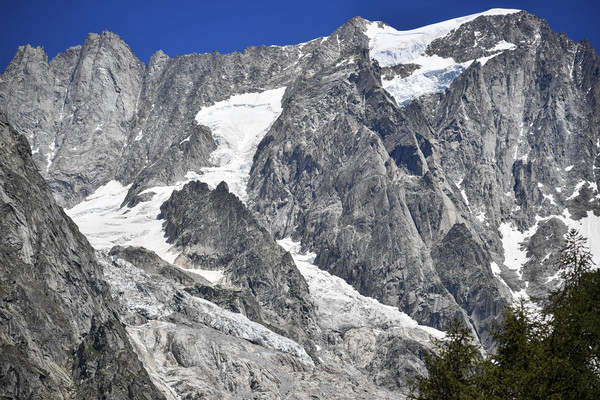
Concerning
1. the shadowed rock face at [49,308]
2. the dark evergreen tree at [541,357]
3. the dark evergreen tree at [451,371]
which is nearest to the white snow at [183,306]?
the shadowed rock face at [49,308]

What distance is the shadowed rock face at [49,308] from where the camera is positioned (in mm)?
120750

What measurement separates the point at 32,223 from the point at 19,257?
13198 mm

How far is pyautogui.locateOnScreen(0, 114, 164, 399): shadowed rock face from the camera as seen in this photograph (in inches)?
4754

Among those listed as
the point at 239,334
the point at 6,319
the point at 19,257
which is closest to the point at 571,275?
the point at 6,319

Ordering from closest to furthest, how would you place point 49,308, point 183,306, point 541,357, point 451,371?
point 541,357 < point 451,371 < point 49,308 < point 183,306

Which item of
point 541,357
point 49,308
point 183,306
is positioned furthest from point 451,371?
point 183,306

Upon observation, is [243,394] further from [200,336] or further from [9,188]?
[9,188]

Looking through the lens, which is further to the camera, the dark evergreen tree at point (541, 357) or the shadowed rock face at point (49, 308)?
the shadowed rock face at point (49, 308)

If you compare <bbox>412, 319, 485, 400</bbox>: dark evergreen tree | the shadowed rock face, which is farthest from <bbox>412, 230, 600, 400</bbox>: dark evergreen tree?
the shadowed rock face

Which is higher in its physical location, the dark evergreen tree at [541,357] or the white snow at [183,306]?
the white snow at [183,306]

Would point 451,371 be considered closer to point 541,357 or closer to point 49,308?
point 541,357

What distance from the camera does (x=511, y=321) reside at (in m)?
32.6

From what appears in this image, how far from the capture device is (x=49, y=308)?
142 m

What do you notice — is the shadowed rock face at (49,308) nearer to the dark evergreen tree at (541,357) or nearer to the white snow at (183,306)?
the white snow at (183,306)
